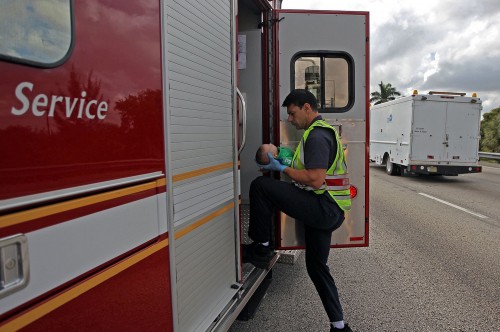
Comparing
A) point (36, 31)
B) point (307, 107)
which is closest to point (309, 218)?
point (307, 107)

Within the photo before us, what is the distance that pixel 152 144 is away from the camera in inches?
66.7

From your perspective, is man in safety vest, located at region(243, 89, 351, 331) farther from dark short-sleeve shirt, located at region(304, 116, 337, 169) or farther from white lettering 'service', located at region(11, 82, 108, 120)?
white lettering 'service', located at region(11, 82, 108, 120)

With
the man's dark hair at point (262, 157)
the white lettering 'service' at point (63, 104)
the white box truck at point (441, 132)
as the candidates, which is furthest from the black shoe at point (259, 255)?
the white box truck at point (441, 132)

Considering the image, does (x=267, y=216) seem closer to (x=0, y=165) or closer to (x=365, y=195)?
(x=365, y=195)

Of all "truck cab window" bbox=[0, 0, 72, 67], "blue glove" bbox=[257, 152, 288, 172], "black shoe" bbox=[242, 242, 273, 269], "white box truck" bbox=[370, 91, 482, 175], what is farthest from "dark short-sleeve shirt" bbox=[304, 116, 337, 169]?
"white box truck" bbox=[370, 91, 482, 175]

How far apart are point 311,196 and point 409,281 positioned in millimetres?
2165

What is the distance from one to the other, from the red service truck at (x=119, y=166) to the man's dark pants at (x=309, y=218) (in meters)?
0.26

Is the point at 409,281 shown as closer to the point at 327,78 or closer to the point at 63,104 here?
the point at 327,78

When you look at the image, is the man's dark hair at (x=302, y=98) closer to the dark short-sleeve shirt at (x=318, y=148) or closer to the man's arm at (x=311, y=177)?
the dark short-sleeve shirt at (x=318, y=148)

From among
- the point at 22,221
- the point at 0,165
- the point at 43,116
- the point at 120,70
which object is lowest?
the point at 22,221

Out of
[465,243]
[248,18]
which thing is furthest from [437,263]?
[248,18]

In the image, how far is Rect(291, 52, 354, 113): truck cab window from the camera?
3718mm

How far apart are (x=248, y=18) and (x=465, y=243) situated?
15.3 feet

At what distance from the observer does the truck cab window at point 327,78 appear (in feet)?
12.2
